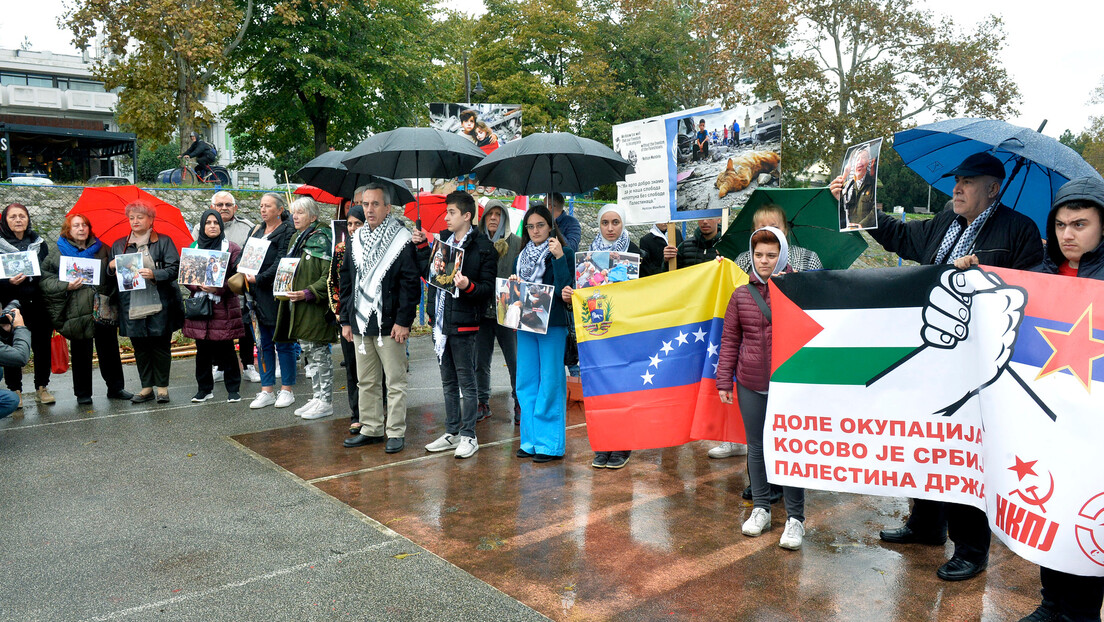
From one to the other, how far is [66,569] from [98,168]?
38.1m

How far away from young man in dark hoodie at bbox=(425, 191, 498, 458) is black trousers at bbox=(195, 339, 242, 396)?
10.5 ft

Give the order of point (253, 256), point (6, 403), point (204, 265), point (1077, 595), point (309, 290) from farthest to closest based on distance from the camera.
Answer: point (204, 265) < point (253, 256) < point (309, 290) < point (6, 403) < point (1077, 595)

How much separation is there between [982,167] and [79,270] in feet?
26.6

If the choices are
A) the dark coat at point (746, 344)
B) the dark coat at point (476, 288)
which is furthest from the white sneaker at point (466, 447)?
the dark coat at point (746, 344)

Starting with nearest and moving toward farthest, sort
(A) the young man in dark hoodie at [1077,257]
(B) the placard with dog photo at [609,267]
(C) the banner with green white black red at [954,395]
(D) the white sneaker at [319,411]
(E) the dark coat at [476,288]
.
A: (C) the banner with green white black red at [954,395]
(A) the young man in dark hoodie at [1077,257]
(B) the placard with dog photo at [609,267]
(E) the dark coat at [476,288]
(D) the white sneaker at [319,411]

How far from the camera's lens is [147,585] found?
12.4 feet

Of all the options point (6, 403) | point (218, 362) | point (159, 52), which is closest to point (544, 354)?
point (218, 362)

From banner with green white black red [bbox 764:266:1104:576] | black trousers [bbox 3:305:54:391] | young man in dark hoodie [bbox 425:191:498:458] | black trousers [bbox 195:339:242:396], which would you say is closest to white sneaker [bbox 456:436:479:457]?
young man in dark hoodie [bbox 425:191:498:458]

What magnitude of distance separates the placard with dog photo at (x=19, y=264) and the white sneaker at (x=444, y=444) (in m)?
4.59

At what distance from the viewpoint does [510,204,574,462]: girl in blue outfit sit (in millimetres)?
5816

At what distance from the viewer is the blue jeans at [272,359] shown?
7.83 metres

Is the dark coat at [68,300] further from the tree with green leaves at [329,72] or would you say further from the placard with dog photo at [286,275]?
the tree with green leaves at [329,72]

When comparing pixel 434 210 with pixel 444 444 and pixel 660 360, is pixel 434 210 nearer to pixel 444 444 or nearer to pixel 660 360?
pixel 444 444

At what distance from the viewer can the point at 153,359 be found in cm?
820
